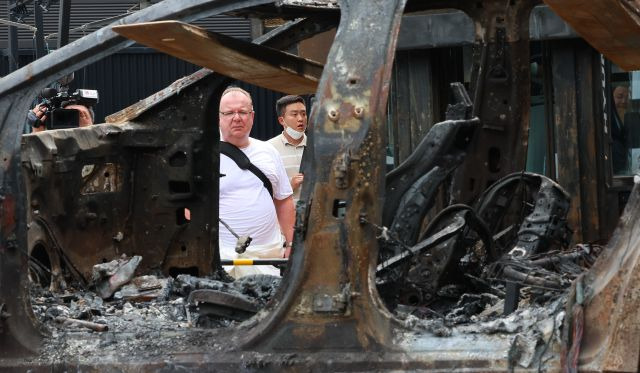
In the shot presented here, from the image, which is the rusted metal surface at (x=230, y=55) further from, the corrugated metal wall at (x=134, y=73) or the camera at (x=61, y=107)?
the corrugated metal wall at (x=134, y=73)

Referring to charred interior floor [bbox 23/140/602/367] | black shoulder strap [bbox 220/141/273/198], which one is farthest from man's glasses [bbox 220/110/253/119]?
charred interior floor [bbox 23/140/602/367]

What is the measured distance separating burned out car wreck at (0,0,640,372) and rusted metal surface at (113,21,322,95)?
1cm

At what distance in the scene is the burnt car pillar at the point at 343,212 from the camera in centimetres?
471

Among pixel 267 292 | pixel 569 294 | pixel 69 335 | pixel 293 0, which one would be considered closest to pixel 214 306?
pixel 69 335

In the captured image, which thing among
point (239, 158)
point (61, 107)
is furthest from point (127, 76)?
point (239, 158)

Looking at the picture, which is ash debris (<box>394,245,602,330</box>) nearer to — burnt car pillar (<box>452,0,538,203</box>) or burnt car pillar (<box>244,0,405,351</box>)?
burnt car pillar (<box>244,0,405,351</box>)

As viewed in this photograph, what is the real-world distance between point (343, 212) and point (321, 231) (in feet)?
0.32

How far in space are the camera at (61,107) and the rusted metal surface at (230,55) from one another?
1238 millimetres

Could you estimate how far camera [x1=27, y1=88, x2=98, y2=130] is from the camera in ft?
24.4

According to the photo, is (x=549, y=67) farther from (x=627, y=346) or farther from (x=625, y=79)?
(x=627, y=346)

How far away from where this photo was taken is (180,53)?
223 inches

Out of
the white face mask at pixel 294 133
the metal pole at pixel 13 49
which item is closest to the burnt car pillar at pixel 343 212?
the white face mask at pixel 294 133

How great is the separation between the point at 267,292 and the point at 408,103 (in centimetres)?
592

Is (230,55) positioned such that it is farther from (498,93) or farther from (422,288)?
(498,93)
